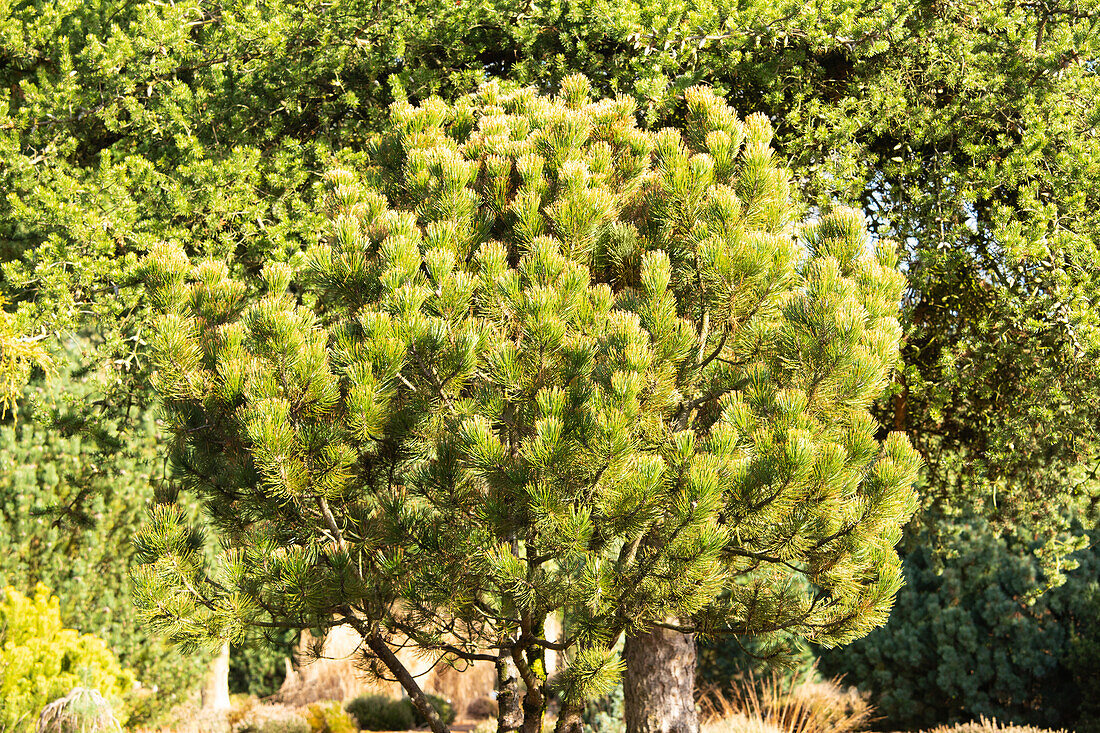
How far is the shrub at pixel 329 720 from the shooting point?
34.7 feet

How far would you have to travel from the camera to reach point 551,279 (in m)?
3.90

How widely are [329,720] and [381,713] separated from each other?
4.73 feet

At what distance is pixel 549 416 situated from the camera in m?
3.56

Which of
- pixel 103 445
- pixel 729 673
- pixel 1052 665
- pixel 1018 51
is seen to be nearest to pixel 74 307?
pixel 103 445

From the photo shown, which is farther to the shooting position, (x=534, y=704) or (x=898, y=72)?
(x=898, y=72)

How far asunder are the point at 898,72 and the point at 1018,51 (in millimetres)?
721

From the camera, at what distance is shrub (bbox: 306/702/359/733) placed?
10572mm

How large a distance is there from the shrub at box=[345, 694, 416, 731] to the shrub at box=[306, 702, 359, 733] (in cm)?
79

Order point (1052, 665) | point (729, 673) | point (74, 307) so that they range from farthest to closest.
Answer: point (729, 673), point (1052, 665), point (74, 307)

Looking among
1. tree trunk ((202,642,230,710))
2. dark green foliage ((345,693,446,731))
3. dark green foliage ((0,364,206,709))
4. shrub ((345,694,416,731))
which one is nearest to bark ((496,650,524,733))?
dark green foliage ((0,364,206,709))

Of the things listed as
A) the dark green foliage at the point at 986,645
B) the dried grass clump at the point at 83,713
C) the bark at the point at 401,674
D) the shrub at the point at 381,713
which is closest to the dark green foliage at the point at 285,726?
the shrub at the point at 381,713

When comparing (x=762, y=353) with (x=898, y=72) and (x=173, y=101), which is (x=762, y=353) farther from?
(x=173, y=101)

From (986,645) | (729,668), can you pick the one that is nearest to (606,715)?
(729,668)

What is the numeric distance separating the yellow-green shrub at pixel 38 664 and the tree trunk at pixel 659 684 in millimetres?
4255
